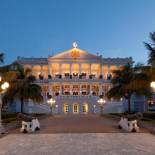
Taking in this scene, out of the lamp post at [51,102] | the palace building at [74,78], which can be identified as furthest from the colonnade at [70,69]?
the lamp post at [51,102]

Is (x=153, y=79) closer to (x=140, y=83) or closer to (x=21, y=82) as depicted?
(x=140, y=83)

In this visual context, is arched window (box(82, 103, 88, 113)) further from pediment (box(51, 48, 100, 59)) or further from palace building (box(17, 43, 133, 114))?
pediment (box(51, 48, 100, 59))

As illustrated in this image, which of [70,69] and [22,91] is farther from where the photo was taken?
[70,69]

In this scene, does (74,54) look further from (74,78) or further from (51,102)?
(51,102)

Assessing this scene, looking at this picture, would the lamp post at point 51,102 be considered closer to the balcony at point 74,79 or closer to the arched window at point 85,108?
the arched window at point 85,108

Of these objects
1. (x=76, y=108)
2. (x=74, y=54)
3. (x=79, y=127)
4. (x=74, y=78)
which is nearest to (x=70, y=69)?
(x=74, y=54)

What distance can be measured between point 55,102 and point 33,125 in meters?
50.7

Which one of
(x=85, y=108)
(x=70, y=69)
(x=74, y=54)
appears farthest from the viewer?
(x=70, y=69)

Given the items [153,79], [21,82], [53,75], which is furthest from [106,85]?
[153,79]

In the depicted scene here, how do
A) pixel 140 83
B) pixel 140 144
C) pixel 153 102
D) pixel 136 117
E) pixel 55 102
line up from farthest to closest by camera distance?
pixel 153 102, pixel 55 102, pixel 140 83, pixel 136 117, pixel 140 144

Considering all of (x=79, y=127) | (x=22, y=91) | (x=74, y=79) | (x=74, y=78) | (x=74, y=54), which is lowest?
(x=79, y=127)

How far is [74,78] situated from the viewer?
78.0 metres

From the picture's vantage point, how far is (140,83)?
31.7 meters

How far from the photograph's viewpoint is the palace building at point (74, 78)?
72.8 metres
